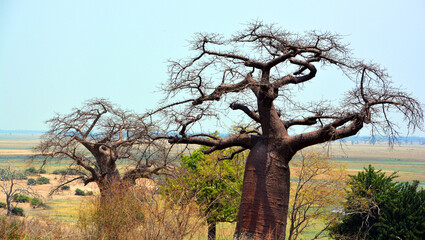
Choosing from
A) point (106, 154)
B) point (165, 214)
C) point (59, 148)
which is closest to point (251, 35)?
point (165, 214)

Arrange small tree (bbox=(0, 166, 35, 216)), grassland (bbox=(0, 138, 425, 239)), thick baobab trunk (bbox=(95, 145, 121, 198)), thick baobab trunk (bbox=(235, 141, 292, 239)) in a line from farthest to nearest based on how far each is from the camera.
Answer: small tree (bbox=(0, 166, 35, 216)), thick baobab trunk (bbox=(95, 145, 121, 198)), grassland (bbox=(0, 138, 425, 239)), thick baobab trunk (bbox=(235, 141, 292, 239))

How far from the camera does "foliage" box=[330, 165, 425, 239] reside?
603 inches

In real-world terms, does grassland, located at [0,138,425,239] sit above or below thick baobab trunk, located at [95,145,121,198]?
below

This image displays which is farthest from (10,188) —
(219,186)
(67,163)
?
(219,186)

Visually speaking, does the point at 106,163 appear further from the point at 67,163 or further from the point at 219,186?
the point at 67,163

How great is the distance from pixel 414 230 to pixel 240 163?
7169 mm

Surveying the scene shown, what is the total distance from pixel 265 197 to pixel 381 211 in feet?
27.0

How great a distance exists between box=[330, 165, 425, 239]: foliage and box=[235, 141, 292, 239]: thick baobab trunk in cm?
620

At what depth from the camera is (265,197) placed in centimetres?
952

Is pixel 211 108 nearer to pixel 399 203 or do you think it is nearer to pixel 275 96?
pixel 275 96

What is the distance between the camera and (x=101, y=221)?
11.2 meters

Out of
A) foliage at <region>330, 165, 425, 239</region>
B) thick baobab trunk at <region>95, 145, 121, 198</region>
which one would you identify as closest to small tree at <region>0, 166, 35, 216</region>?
thick baobab trunk at <region>95, 145, 121, 198</region>

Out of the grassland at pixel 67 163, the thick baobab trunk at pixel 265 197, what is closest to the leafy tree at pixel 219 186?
the grassland at pixel 67 163

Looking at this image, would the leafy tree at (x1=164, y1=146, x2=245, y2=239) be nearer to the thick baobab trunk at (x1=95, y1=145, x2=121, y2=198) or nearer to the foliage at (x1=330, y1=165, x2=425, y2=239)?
the thick baobab trunk at (x1=95, y1=145, x2=121, y2=198)
